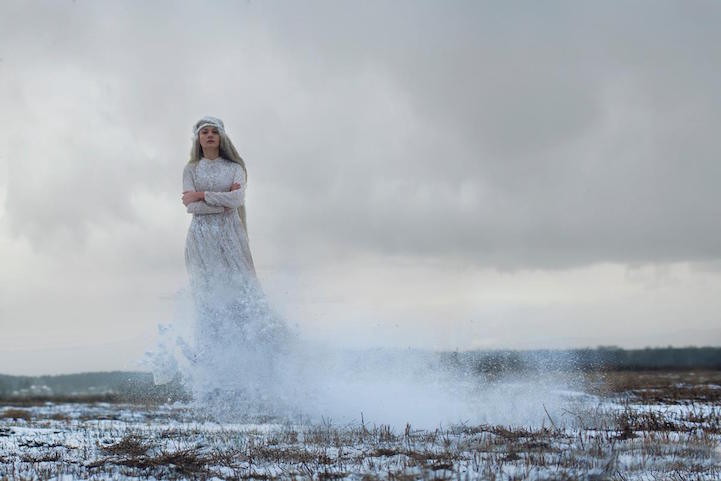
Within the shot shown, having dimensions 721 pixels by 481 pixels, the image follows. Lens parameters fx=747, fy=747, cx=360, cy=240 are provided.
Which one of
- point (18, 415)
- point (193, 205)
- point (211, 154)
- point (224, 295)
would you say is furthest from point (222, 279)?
point (18, 415)

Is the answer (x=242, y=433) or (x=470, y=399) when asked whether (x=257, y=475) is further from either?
(x=470, y=399)

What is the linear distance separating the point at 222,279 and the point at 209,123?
248 cm

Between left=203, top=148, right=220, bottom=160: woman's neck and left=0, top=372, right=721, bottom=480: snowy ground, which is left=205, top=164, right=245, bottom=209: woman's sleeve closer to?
left=203, top=148, right=220, bottom=160: woman's neck

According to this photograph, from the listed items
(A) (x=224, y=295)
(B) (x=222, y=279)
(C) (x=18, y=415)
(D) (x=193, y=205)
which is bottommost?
(C) (x=18, y=415)

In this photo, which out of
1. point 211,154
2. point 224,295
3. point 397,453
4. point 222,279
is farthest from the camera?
point 211,154

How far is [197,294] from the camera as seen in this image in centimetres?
1175

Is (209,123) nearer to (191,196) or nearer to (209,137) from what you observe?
(209,137)

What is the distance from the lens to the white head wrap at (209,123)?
39.0ft

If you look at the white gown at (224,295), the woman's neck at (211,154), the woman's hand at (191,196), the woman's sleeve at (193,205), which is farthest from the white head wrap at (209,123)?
the woman's hand at (191,196)

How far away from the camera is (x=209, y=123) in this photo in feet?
38.9

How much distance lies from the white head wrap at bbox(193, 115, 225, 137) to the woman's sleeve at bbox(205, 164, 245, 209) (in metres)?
0.65

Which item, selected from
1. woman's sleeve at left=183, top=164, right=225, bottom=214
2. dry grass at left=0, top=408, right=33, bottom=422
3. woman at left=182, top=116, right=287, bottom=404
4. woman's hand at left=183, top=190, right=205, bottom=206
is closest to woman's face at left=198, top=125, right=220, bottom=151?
woman at left=182, top=116, right=287, bottom=404

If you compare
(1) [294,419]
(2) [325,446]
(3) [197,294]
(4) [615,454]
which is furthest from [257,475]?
(3) [197,294]

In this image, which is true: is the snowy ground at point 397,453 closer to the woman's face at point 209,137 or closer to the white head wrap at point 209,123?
the woman's face at point 209,137
